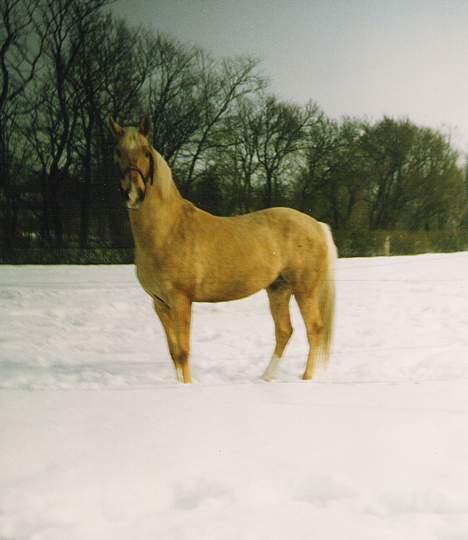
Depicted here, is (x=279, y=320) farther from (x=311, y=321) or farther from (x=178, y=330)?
(x=178, y=330)

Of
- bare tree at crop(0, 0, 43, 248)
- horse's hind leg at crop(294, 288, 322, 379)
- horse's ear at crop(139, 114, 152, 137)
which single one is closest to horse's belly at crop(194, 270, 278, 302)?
horse's hind leg at crop(294, 288, 322, 379)

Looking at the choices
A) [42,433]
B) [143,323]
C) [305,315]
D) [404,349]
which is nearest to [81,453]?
[42,433]

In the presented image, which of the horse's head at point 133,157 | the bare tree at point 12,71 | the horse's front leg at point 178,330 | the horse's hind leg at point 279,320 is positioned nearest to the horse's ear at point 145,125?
the horse's head at point 133,157

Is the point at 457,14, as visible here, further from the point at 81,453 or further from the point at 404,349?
the point at 81,453

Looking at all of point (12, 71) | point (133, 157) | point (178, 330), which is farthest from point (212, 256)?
point (12, 71)

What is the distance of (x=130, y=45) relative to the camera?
5.09 feet

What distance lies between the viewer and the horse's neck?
1492 mm

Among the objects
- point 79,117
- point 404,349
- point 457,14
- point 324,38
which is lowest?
point 404,349

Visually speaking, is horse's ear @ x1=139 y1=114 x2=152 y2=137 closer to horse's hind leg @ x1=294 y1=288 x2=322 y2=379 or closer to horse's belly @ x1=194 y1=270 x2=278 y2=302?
horse's belly @ x1=194 y1=270 x2=278 y2=302

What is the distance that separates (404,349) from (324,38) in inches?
40.7

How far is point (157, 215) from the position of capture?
1507 millimetres

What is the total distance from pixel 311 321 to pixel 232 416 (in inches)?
16.3

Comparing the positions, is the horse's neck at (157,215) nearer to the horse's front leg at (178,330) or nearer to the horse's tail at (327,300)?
the horse's front leg at (178,330)

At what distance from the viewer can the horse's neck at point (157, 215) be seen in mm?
1492
